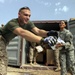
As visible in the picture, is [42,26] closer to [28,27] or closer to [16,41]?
[16,41]

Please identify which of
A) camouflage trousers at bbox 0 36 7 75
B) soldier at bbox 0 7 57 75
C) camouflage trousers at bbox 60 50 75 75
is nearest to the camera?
soldier at bbox 0 7 57 75

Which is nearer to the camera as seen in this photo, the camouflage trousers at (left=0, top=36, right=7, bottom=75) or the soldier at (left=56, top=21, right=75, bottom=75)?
the camouflage trousers at (left=0, top=36, right=7, bottom=75)

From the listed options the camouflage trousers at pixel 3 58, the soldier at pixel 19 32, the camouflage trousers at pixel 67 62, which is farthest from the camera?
the camouflage trousers at pixel 67 62

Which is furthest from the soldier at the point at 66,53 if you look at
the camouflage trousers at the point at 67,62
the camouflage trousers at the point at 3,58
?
the camouflage trousers at the point at 3,58

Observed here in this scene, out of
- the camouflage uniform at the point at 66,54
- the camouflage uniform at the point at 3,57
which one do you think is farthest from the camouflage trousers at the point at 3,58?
the camouflage uniform at the point at 66,54

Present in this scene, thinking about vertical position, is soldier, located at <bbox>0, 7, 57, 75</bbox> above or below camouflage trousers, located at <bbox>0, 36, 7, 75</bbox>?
above

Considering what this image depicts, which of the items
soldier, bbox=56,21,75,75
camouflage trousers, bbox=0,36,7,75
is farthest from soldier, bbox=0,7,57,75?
soldier, bbox=56,21,75,75

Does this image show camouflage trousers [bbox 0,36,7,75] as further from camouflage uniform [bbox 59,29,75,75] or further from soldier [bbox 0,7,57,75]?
camouflage uniform [bbox 59,29,75,75]

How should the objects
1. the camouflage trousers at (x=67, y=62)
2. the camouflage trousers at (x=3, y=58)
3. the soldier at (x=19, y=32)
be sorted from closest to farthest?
the soldier at (x=19, y=32) < the camouflage trousers at (x=3, y=58) < the camouflage trousers at (x=67, y=62)

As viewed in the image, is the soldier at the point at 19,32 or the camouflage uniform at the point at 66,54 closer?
the soldier at the point at 19,32

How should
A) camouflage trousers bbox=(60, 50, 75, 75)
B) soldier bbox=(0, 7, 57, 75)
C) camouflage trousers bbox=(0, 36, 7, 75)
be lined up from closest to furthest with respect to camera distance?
soldier bbox=(0, 7, 57, 75) → camouflage trousers bbox=(0, 36, 7, 75) → camouflage trousers bbox=(60, 50, 75, 75)

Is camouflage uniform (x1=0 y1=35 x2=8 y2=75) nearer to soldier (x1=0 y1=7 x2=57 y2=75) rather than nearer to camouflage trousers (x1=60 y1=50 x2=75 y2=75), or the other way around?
soldier (x1=0 y1=7 x2=57 y2=75)

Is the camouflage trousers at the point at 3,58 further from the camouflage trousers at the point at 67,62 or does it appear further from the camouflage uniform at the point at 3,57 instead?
the camouflage trousers at the point at 67,62

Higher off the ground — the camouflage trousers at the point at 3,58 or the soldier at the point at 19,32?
the soldier at the point at 19,32
